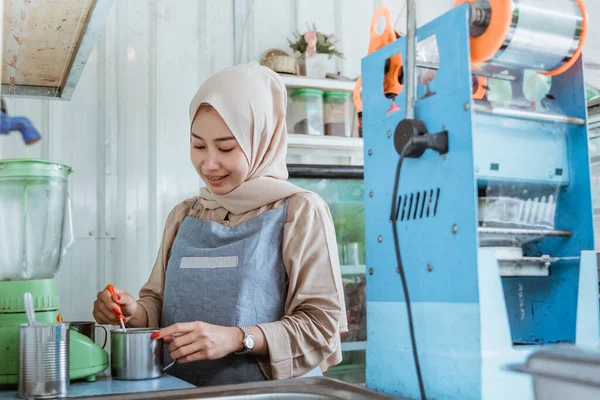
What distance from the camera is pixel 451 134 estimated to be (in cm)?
88

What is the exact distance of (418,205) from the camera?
0.94m

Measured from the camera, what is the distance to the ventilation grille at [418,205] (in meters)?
0.90

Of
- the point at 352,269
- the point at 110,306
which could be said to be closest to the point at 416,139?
the point at 110,306

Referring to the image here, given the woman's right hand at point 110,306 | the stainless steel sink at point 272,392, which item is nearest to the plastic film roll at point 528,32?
the stainless steel sink at point 272,392

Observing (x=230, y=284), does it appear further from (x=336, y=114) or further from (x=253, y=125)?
(x=336, y=114)

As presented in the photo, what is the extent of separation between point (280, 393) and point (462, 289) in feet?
Result: 1.22

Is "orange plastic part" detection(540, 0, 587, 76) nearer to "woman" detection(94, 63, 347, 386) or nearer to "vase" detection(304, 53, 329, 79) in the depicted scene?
"woman" detection(94, 63, 347, 386)

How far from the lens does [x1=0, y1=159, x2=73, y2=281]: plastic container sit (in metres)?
1.40

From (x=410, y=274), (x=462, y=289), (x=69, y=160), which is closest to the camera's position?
(x=462, y=289)

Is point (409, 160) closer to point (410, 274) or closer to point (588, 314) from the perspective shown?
point (410, 274)

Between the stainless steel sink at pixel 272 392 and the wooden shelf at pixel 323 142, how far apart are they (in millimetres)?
1826

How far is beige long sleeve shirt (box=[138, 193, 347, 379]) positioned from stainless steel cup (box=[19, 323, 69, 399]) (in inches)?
19.8

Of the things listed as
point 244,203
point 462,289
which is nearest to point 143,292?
point 244,203

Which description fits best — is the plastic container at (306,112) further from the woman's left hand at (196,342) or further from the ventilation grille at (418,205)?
the ventilation grille at (418,205)
